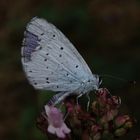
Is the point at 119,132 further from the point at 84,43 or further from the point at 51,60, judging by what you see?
the point at 84,43

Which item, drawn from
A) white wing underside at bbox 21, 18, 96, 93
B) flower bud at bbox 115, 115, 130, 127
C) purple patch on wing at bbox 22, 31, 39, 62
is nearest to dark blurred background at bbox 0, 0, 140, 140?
white wing underside at bbox 21, 18, 96, 93

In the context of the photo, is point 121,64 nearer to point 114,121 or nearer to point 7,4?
point 7,4

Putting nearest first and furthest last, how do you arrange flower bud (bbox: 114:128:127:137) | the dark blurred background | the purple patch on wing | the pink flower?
1. the pink flower
2. flower bud (bbox: 114:128:127:137)
3. the purple patch on wing
4. the dark blurred background

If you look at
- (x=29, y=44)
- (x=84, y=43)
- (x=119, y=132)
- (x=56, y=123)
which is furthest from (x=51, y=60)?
(x=84, y=43)

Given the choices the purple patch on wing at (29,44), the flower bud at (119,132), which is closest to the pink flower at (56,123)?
the flower bud at (119,132)

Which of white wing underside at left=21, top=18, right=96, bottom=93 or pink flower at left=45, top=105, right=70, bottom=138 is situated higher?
white wing underside at left=21, top=18, right=96, bottom=93

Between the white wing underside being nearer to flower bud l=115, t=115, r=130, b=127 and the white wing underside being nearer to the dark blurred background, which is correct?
flower bud l=115, t=115, r=130, b=127
